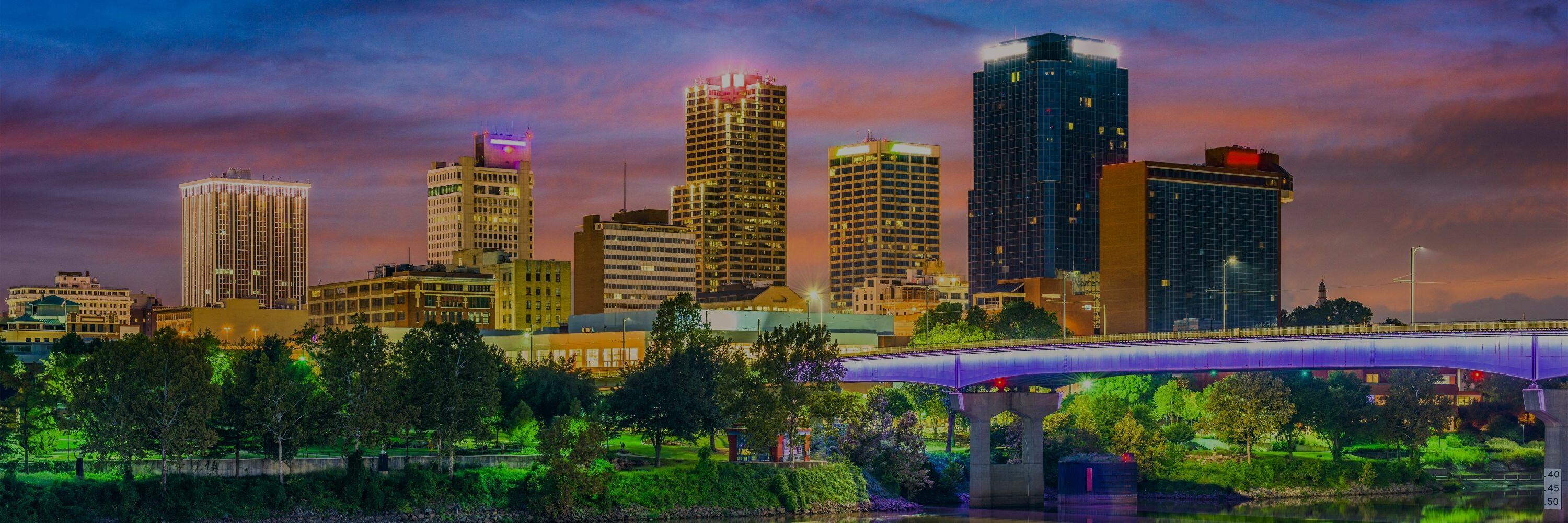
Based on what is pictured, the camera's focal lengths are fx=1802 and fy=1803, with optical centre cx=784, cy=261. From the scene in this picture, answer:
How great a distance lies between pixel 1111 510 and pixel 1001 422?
4019 cm

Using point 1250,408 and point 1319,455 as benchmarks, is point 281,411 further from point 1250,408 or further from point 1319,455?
point 1319,455

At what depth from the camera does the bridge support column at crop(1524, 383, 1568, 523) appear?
118 m

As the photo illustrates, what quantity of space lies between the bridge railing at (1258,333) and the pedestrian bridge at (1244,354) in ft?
0.26

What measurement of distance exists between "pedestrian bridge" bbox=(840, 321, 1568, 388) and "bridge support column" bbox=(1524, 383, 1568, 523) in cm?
230

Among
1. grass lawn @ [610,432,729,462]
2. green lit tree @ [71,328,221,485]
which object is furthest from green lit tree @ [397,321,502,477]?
grass lawn @ [610,432,729,462]

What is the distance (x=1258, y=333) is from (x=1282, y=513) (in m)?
15.8

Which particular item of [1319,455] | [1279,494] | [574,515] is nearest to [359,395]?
[574,515]

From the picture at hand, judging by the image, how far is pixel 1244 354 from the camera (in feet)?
433

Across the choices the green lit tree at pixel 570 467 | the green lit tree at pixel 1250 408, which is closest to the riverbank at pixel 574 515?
the green lit tree at pixel 570 467

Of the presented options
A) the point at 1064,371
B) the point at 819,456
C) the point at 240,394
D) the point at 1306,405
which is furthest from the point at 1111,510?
the point at 240,394

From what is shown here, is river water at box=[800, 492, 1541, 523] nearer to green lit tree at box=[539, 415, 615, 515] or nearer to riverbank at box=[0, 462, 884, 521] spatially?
riverbank at box=[0, 462, 884, 521]

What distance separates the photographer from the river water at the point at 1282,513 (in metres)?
129

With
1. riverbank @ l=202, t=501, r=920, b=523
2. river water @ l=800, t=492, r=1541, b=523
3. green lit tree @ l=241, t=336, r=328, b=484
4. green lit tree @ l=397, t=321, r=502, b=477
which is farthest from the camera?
river water @ l=800, t=492, r=1541, b=523

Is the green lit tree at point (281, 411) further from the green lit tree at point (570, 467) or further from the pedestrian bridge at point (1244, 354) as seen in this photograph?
the pedestrian bridge at point (1244, 354)
